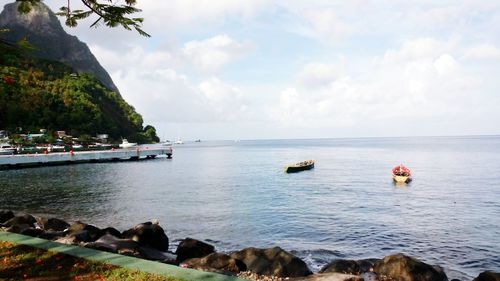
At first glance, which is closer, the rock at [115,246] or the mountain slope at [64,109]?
the rock at [115,246]

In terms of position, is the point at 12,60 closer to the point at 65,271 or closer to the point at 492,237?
the point at 65,271

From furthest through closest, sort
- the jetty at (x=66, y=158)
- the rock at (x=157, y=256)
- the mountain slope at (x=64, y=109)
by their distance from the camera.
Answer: the mountain slope at (x=64, y=109) → the jetty at (x=66, y=158) → the rock at (x=157, y=256)

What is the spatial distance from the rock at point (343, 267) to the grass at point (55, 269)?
875 centimetres

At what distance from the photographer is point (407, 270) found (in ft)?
46.4

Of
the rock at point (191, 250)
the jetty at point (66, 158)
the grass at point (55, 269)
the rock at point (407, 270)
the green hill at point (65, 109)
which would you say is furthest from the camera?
the green hill at point (65, 109)

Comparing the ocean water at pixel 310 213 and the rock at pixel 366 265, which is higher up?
the rock at pixel 366 265

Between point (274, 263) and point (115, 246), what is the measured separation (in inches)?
254

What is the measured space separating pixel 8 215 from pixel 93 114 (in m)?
145

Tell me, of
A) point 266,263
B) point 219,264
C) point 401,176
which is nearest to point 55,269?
point 219,264

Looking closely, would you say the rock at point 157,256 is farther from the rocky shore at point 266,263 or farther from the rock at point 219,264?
the rock at point 219,264

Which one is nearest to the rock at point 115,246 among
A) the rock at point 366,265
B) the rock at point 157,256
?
the rock at point 157,256

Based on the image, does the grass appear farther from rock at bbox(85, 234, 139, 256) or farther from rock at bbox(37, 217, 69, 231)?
rock at bbox(37, 217, 69, 231)

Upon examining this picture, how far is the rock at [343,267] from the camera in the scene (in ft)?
50.3

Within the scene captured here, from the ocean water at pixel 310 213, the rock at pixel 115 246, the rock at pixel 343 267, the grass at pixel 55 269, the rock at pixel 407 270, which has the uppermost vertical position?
the grass at pixel 55 269
